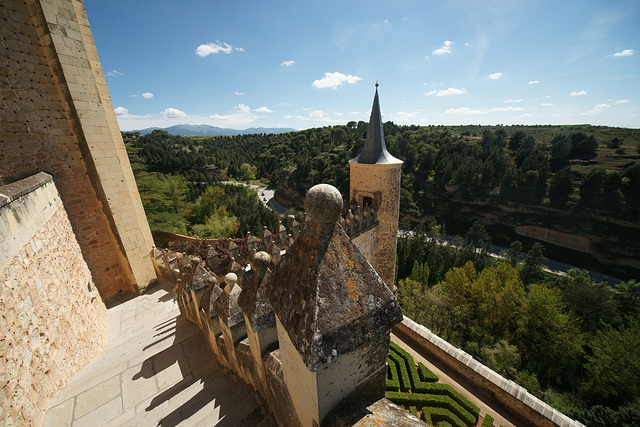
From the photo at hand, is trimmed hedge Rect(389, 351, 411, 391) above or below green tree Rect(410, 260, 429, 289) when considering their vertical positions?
above

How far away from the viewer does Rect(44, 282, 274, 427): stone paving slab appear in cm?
380

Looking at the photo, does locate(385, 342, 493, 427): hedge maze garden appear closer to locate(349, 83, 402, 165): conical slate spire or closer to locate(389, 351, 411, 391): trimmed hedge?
locate(389, 351, 411, 391): trimmed hedge

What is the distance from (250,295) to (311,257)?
169 cm

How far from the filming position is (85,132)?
7.42m

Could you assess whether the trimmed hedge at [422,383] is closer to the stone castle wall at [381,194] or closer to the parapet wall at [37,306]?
the stone castle wall at [381,194]

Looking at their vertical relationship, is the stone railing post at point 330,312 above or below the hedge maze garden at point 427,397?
above

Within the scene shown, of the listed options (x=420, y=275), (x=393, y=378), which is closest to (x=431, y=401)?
(x=393, y=378)

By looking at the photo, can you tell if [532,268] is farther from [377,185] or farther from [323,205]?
[323,205]

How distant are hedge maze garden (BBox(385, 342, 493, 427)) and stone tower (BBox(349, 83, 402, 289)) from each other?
491cm

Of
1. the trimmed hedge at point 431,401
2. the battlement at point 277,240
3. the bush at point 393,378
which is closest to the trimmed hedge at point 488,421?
the trimmed hedge at point 431,401

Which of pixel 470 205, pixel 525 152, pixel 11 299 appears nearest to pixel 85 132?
pixel 11 299

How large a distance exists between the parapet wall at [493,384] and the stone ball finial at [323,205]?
28.7 feet

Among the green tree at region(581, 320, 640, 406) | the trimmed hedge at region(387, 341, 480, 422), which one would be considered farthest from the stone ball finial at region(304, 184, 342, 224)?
the green tree at region(581, 320, 640, 406)

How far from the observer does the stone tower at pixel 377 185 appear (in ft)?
35.4
